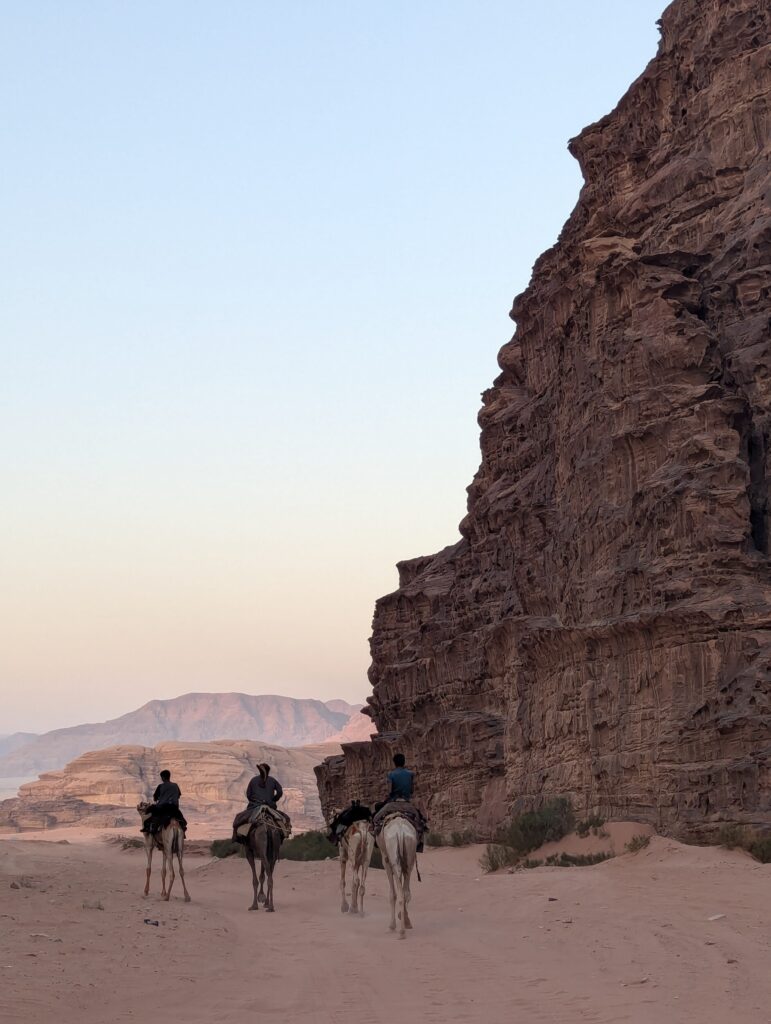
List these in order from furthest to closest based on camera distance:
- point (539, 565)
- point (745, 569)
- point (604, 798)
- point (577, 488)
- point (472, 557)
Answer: point (472, 557) < point (539, 565) < point (577, 488) < point (604, 798) < point (745, 569)

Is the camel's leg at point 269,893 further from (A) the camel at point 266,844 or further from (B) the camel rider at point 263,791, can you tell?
(B) the camel rider at point 263,791

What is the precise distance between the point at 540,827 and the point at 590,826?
4.77 feet

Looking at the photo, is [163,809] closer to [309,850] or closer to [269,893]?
[269,893]

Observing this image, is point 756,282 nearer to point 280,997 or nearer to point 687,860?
point 687,860

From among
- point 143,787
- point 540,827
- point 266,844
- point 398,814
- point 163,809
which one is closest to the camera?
point 398,814

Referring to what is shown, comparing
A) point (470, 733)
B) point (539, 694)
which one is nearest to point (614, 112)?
point (539, 694)

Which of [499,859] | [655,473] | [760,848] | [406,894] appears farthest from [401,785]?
[655,473]

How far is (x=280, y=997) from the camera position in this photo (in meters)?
11.1

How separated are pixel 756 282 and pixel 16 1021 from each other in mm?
24988

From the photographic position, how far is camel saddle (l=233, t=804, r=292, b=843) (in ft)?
68.4

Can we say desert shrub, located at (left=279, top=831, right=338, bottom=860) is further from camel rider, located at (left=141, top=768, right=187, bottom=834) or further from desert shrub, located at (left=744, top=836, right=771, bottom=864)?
desert shrub, located at (left=744, top=836, right=771, bottom=864)

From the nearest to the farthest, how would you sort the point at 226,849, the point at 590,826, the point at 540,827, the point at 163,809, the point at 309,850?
the point at 163,809 → the point at 590,826 → the point at 540,827 → the point at 309,850 → the point at 226,849

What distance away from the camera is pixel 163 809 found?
2148 cm

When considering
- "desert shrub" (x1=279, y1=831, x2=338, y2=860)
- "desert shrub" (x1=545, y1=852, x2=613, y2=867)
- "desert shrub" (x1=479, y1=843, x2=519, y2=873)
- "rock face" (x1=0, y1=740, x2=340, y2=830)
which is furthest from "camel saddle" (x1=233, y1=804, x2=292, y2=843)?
"rock face" (x1=0, y1=740, x2=340, y2=830)
